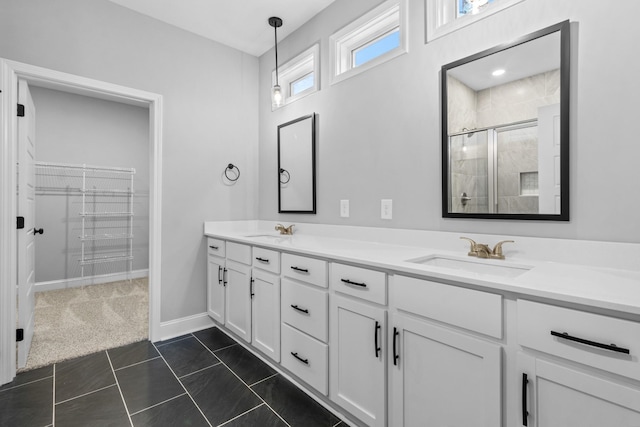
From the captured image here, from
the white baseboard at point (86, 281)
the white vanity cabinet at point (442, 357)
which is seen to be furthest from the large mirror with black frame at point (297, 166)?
the white baseboard at point (86, 281)

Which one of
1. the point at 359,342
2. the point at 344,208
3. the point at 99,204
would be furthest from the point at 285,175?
the point at 99,204

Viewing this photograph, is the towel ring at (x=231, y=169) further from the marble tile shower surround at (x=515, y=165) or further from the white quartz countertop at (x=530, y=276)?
the marble tile shower surround at (x=515, y=165)

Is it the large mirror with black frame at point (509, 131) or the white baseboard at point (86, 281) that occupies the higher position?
the large mirror with black frame at point (509, 131)

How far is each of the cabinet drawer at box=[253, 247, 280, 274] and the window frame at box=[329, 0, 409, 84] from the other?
142 centimetres

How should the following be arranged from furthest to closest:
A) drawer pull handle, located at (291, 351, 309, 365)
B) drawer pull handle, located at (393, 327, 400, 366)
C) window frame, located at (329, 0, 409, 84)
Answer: window frame, located at (329, 0, 409, 84)
drawer pull handle, located at (291, 351, 309, 365)
drawer pull handle, located at (393, 327, 400, 366)

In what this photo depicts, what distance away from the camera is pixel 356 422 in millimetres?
1636

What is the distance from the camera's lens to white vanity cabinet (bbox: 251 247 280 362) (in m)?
2.11

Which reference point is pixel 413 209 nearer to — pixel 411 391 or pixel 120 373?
pixel 411 391

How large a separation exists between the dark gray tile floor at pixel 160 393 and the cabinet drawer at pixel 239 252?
0.72 metres

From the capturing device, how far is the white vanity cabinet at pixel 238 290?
239cm

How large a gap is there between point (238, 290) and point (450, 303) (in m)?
1.75

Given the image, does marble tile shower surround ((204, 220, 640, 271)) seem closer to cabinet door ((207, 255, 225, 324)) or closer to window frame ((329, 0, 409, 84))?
cabinet door ((207, 255, 225, 324))

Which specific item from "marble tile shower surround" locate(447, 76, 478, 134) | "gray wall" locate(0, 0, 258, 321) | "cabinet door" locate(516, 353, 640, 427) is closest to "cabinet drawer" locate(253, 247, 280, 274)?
"gray wall" locate(0, 0, 258, 321)

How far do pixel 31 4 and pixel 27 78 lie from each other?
19.8 inches
